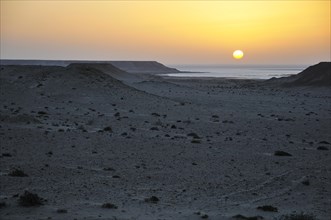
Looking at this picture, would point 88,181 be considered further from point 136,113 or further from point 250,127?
point 136,113

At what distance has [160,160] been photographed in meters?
18.1

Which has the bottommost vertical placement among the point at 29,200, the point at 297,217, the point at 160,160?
the point at 297,217

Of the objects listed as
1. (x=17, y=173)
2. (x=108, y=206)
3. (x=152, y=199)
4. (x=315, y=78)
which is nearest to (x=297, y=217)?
(x=152, y=199)

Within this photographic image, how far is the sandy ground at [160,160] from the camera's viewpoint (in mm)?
12367

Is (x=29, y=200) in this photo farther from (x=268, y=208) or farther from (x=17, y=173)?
(x=268, y=208)

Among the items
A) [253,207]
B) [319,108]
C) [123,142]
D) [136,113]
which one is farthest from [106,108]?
[253,207]

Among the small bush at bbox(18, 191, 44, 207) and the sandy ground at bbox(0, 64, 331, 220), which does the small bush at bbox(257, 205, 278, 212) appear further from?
the small bush at bbox(18, 191, 44, 207)

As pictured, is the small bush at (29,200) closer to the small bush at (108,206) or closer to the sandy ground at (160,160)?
the sandy ground at (160,160)

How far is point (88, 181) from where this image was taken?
47.4 feet

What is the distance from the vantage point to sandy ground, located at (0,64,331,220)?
12.4m

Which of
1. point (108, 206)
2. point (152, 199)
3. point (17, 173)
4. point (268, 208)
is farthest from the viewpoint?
point (17, 173)

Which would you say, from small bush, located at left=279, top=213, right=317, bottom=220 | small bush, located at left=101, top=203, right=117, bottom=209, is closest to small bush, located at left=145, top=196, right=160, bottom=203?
small bush, located at left=101, top=203, right=117, bottom=209

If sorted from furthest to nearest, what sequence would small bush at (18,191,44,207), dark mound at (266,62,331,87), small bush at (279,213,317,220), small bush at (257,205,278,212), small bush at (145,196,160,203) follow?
1. dark mound at (266,62,331,87)
2. small bush at (145,196,160,203)
3. small bush at (257,205,278,212)
4. small bush at (18,191,44,207)
5. small bush at (279,213,317,220)

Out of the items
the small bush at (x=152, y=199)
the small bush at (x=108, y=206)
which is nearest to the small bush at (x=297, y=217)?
the small bush at (x=152, y=199)
